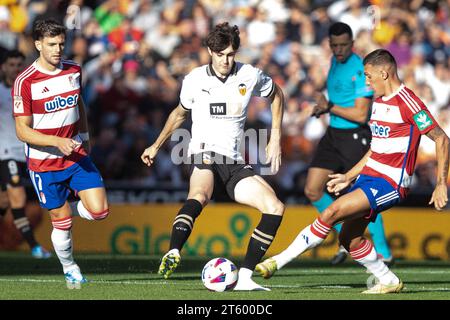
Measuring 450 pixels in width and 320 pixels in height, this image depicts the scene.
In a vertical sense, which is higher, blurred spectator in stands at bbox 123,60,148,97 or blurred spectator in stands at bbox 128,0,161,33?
blurred spectator in stands at bbox 128,0,161,33

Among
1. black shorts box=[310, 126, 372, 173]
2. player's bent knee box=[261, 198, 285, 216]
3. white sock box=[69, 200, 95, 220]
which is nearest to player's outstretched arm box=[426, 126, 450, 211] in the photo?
player's bent knee box=[261, 198, 285, 216]

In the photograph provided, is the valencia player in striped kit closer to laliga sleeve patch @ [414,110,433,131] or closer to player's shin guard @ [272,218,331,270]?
player's shin guard @ [272,218,331,270]

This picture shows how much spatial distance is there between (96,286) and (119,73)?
962 centimetres

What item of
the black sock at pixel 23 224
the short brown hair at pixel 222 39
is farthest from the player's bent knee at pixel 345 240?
the black sock at pixel 23 224

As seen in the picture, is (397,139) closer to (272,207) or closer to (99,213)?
(272,207)

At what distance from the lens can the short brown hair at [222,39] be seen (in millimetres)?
9875

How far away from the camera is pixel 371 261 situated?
9.95m

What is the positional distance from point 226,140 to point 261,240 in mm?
1047

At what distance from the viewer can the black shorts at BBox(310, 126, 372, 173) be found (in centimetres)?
1374

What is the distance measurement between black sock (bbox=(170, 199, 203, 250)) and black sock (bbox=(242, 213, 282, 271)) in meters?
0.58

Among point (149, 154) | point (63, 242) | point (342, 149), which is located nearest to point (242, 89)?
point (149, 154)

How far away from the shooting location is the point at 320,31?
22000 millimetres
